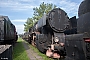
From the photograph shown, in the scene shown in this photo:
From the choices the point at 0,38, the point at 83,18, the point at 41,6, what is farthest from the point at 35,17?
the point at 83,18

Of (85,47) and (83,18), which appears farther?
(83,18)

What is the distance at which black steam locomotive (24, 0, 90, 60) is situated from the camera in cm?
459

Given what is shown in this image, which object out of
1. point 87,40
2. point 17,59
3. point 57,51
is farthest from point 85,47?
point 17,59

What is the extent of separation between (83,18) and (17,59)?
633 cm

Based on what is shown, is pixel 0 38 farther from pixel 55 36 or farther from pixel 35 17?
pixel 35 17

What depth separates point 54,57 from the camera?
29.9 ft

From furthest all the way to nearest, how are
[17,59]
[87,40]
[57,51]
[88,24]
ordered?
[17,59]
[57,51]
[88,24]
[87,40]

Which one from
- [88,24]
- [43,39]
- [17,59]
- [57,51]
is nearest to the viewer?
[88,24]

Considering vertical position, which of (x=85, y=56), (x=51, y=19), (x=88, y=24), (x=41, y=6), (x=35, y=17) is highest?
(x=41, y=6)

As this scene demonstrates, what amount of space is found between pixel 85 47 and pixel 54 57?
493 centimetres

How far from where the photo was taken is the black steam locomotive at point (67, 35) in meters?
4.59

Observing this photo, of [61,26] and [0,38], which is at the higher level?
[61,26]

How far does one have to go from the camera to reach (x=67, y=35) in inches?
239

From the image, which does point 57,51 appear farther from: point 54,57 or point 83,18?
point 83,18
